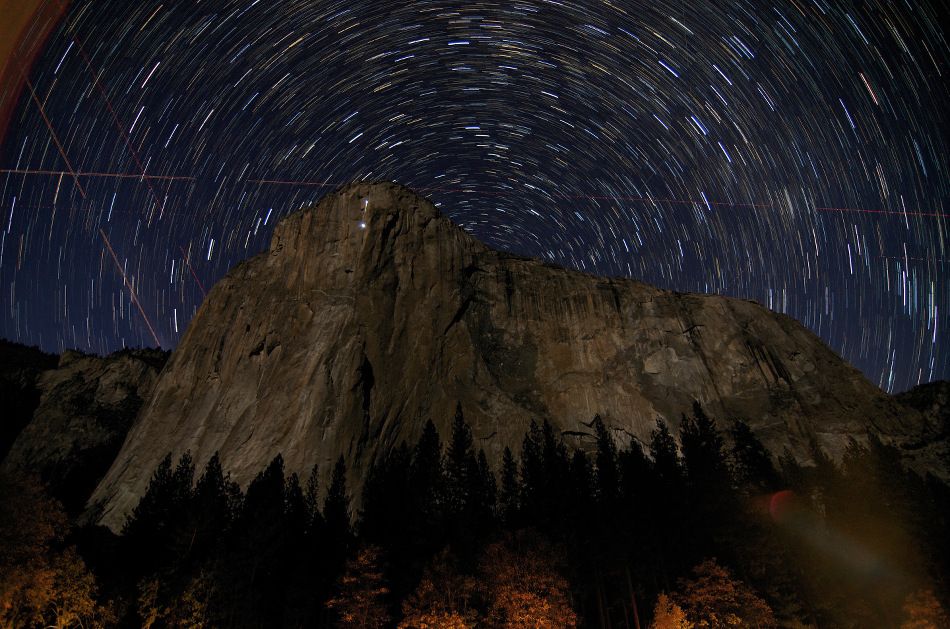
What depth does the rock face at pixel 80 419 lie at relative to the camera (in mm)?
78938

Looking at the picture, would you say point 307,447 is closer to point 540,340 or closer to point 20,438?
point 540,340

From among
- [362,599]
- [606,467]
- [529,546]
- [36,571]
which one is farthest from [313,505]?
[606,467]

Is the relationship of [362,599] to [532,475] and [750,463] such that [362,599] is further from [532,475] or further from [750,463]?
[750,463]

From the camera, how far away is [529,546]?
37031mm

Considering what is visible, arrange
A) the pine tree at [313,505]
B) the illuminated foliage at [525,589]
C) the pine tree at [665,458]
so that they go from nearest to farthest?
the illuminated foliage at [525,589] < the pine tree at [313,505] < the pine tree at [665,458]

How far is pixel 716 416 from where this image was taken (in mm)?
74250

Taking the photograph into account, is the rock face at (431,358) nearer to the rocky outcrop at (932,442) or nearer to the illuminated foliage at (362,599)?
the rocky outcrop at (932,442)

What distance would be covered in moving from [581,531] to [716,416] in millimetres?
38290

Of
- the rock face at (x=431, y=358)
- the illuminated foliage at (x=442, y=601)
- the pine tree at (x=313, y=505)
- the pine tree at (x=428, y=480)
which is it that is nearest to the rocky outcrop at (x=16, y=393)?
the rock face at (x=431, y=358)

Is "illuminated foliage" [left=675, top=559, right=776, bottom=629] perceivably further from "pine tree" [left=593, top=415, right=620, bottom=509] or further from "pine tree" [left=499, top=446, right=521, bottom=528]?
"pine tree" [left=499, top=446, right=521, bottom=528]

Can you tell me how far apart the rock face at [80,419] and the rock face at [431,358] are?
16.3 m

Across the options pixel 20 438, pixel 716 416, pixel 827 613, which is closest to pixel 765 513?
pixel 827 613

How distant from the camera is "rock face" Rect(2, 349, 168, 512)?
78938 mm

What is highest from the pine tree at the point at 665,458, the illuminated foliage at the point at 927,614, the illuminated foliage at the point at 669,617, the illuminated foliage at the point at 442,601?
the pine tree at the point at 665,458
